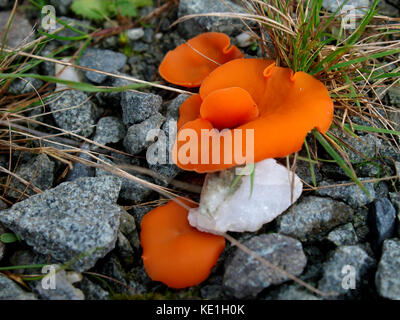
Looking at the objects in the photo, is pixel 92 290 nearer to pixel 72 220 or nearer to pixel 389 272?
pixel 72 220

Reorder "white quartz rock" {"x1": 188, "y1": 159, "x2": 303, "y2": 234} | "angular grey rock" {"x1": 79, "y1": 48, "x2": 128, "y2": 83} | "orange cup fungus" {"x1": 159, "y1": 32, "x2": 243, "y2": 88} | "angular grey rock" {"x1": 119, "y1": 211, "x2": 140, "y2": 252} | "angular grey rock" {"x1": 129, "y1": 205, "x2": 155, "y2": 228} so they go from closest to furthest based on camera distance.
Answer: "white quartz rock" {"x1": 188, "y1": 159, "x2": 303, "y2": 234}
"angular grey rock" {"x1": 119, "y1": 211, "x2": 140, "y2": 252}
"angular grey rock" {"x1": 129, "y1": 205, "x2": 155, "y2": 228}
"orange cup fungus" {"x1": 159, "y1": 32, "x2": 243, "y2": 88}
"angular grey rock" {"x1": 79, "y1": 48, "x2": 128, "y2": 83}

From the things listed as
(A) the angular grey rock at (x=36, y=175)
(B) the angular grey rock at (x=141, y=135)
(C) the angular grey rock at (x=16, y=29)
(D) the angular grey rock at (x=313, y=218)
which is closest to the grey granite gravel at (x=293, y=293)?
(D) the angular grey rock at (x=313, y=218)

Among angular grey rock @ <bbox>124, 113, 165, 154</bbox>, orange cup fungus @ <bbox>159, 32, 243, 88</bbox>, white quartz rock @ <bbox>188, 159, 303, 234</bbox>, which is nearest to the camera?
white quartz rock @ <bbox>188, 159, 303, 234</bbox>

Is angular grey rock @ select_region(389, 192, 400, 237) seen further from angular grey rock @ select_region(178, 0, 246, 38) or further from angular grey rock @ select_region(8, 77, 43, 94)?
angular grey rock @ select_region(8, 77, 43, 94)

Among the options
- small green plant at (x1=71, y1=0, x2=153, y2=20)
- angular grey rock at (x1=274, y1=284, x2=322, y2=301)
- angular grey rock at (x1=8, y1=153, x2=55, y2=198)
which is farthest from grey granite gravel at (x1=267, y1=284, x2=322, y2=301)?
small green plant at (x1=71, y1=0, x2=153, y2=20)
